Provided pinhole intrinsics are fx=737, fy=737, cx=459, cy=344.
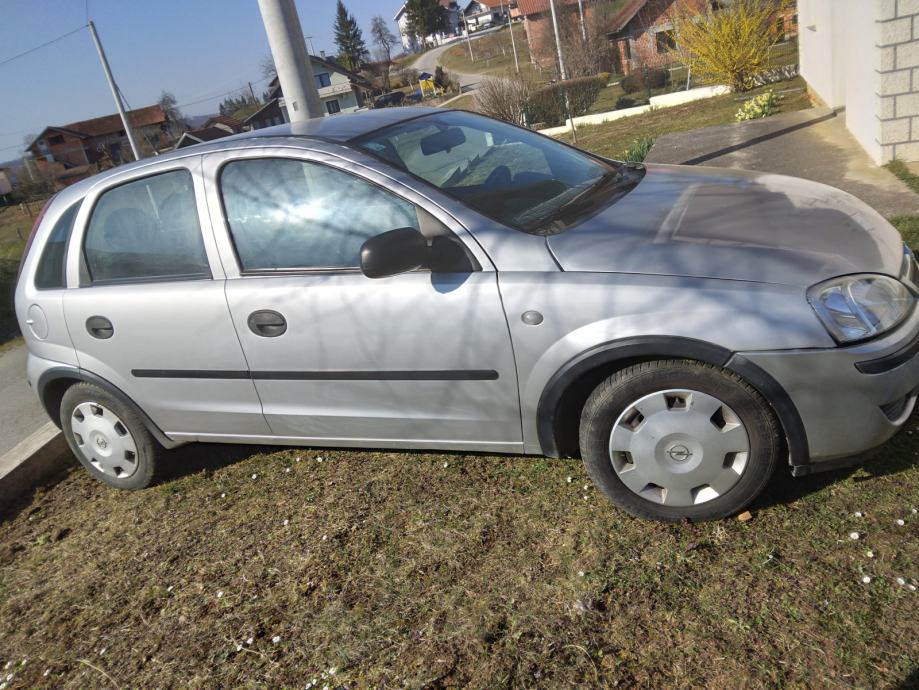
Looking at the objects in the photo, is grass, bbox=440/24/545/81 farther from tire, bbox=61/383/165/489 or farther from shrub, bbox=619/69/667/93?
tire, bbox=61/383/165/489

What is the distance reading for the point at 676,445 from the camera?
2.79 m

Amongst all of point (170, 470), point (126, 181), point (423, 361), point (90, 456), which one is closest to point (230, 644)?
point (423, 361)

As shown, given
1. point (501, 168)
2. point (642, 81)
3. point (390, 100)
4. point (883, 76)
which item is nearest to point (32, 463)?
point (501, 168)

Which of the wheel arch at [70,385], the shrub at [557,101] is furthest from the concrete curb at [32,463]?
the shrub at [557,101]

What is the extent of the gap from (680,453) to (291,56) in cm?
527

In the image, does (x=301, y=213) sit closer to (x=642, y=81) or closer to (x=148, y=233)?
(x=148, y=233)

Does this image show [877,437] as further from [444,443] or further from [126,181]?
[126,181]

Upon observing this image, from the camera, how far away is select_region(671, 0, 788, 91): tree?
18062 millimetres

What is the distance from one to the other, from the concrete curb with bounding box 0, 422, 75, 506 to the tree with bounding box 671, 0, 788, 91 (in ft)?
59.4

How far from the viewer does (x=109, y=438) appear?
4.19 m

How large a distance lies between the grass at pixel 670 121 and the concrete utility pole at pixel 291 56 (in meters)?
8.71

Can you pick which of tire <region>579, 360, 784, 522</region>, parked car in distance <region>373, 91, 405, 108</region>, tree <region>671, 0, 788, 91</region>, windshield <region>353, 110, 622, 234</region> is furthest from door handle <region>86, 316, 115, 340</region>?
parked car in distance <region>373, 91, 405, 108</region>

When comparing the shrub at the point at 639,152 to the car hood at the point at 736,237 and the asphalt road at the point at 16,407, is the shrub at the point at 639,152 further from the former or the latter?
the asphalt road at the point at 16,407

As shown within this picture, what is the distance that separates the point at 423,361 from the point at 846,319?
1.61 metres
